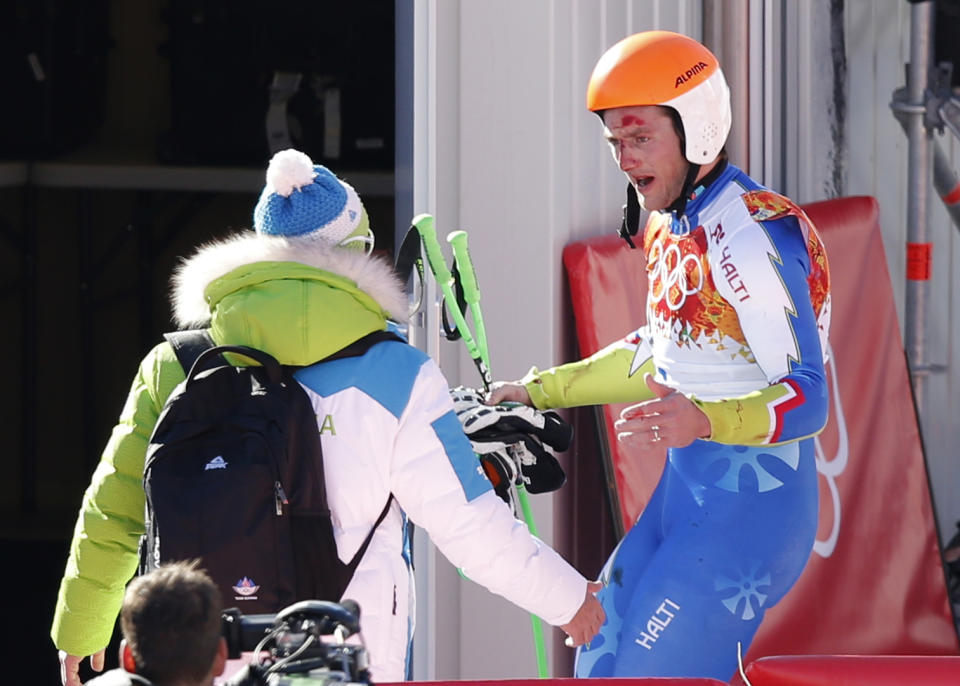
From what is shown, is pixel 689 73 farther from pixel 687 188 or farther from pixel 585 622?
pixel 585 622

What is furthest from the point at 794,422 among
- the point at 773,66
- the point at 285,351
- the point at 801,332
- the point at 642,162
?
the point at 773,66

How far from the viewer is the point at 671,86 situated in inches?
121

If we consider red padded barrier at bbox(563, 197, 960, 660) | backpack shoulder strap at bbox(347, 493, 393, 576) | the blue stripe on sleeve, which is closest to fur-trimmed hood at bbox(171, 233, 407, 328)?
the blue stripe on sleeve

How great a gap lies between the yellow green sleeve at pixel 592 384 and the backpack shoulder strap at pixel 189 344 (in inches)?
38.9

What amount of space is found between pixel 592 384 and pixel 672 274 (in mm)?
399

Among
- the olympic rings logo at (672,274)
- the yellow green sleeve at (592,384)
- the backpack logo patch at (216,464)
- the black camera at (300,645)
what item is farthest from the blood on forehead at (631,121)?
the black camera at (300,645)

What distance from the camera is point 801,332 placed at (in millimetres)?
2900

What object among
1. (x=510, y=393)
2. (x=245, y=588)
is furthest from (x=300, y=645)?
(x=510, y=393)

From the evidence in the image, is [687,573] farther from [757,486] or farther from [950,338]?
[950,338]

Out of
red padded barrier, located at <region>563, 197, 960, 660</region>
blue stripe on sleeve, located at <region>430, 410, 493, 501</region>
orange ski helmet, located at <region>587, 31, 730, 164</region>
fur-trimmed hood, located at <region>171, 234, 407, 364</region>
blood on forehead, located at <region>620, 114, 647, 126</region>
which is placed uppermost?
orange ski helmet, located at <region>587, 31, 730, 164</region>

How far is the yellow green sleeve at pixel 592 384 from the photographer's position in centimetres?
345

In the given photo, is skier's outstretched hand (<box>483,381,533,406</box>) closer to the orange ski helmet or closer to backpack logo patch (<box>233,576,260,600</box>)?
the orange ski helmet

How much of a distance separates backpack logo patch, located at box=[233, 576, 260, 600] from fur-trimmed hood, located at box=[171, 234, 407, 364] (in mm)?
368

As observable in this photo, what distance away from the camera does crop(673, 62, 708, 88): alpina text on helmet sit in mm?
3080
